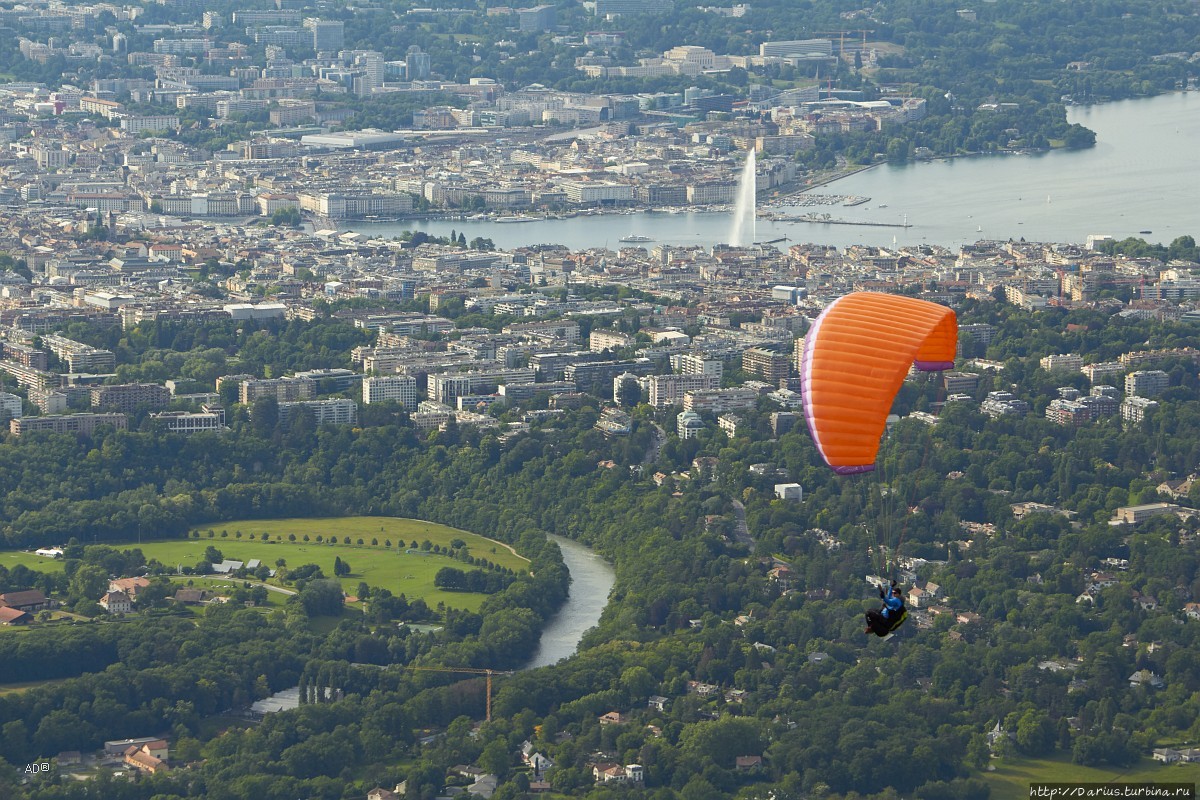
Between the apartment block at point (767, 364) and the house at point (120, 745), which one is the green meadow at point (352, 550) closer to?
the house at point (120, 745)

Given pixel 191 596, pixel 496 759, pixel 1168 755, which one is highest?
pixel 496 759

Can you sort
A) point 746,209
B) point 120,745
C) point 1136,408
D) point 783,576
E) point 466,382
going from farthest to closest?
point 746,209 < point 466,382 < point 1136,408 < point 783,576 < point 120,745

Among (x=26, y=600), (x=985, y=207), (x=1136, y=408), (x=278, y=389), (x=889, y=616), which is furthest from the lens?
(x=985, y=207)

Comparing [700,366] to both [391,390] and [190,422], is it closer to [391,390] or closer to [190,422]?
[391,390]

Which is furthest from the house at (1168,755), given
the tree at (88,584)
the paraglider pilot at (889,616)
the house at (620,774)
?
the tree at (88,584)

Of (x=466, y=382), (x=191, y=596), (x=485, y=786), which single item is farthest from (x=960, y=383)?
(x=485, y=786)

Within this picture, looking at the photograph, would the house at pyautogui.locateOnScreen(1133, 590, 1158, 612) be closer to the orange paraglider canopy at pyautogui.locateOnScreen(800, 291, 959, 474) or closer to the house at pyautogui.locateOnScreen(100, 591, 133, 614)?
the house at pyautogui.locateOnScreen(100, 591, 133, 614)
